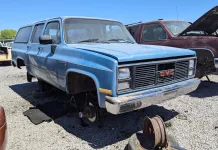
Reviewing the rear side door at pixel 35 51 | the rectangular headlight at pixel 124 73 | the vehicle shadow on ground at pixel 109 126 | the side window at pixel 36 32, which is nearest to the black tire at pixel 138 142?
the vehicle shadow on ground at pixel 109 126

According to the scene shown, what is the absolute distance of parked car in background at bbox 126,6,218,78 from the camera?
19.2 ft

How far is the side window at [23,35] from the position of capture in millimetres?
6502

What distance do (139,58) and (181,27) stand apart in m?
4.35

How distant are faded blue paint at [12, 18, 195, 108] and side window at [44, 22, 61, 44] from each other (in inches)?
4.7

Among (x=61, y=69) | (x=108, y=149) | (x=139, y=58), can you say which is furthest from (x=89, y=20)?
(x=108, y=149)

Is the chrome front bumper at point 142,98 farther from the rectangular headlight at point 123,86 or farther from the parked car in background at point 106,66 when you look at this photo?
the rectangular headlight at point 123,86

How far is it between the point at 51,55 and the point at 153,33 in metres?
3.72

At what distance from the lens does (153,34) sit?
7.29 meters

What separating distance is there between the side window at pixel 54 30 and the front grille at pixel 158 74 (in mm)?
1858

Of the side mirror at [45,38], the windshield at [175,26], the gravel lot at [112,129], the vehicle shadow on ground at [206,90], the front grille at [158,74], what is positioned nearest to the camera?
the front grille at [158,74]

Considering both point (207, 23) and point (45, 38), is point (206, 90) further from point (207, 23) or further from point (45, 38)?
point (45, 38)

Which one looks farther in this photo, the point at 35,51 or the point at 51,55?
the point at 35,51

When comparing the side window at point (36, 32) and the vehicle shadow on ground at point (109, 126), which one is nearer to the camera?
the vehicle shadow on ground at point (109, 126)

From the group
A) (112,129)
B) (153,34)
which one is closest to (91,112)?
(112,129)
